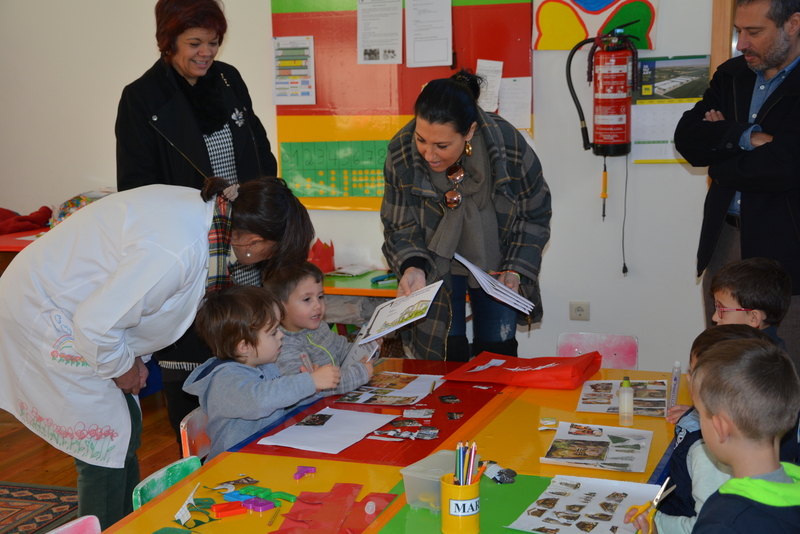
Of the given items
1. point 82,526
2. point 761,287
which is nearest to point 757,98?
point 761,287

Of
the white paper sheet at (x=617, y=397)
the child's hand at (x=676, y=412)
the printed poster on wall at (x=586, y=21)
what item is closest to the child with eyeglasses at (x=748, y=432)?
the child's hand at (x=676, y=412)

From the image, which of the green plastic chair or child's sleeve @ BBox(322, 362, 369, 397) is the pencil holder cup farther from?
child's sleeve @ BBox(322, 362, 369, 397)

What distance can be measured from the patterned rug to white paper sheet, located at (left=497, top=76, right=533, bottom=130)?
2731mm

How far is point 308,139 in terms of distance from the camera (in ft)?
13.8

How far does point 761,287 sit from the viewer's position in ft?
6.97

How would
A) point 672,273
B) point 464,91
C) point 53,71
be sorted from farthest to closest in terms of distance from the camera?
point 53,71, point 672,273, point 464,91

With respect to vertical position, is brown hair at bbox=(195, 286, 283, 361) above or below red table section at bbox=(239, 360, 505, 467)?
above

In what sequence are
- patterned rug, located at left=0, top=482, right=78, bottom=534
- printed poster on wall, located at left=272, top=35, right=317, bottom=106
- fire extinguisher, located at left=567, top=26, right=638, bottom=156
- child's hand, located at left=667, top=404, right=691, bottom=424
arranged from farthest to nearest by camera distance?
printed poster on wall, located at left=272, top=35, right=317, bottom=106 < fire extinguisher, located at left=567, top=26, right=638, bottom=156 < patterned rug, located at left=0, top=482, right=78, bottom=534 < child's hand, located at left=667, top=404, right=691, bottom=424

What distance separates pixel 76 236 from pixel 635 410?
149 cm

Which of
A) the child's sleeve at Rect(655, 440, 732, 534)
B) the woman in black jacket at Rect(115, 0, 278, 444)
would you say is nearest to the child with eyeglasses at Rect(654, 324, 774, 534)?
the child's sleeve at Rect(655, 440, 732, 534)

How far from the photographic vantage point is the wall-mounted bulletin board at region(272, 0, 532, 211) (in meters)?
3.97

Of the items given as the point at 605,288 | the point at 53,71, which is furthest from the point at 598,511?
the point at 53,71

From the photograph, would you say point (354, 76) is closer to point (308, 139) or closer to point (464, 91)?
point (308, 139)

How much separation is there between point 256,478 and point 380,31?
2.95 meters
